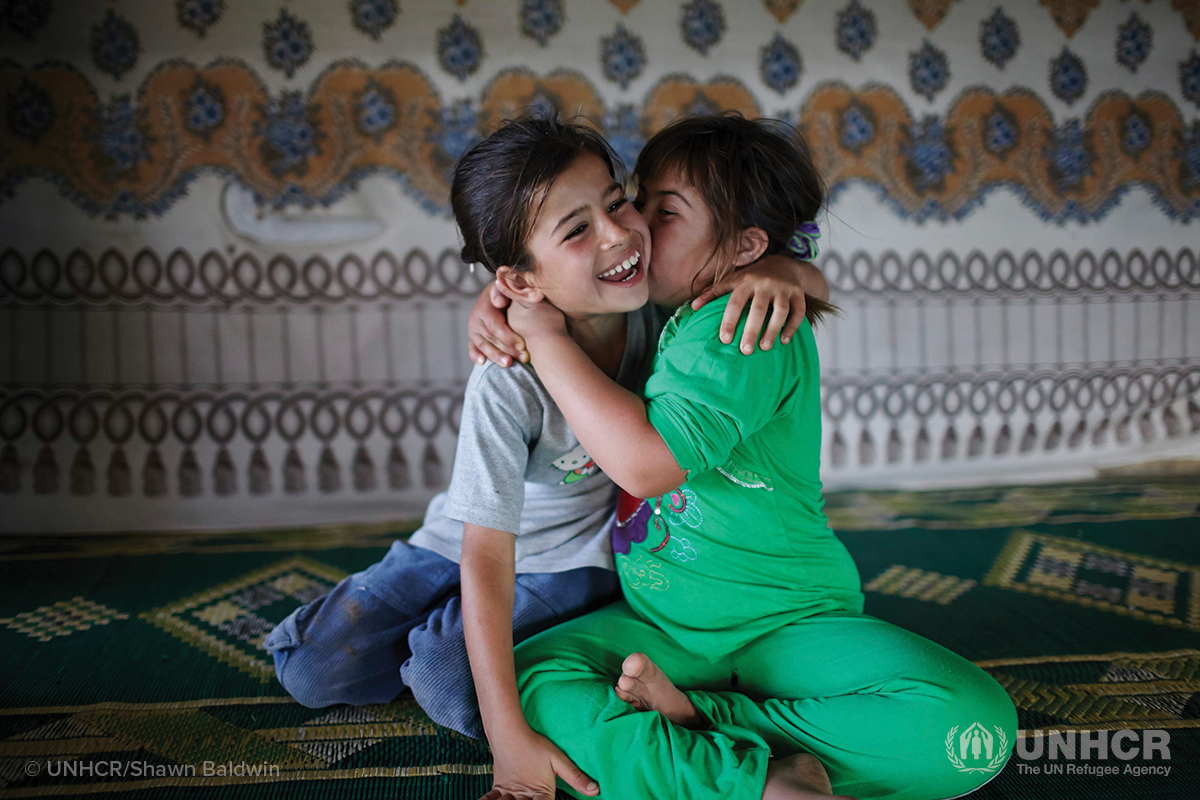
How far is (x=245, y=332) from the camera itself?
193 centimetres

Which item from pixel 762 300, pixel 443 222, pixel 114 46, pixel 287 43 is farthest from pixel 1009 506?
pixel 114 46

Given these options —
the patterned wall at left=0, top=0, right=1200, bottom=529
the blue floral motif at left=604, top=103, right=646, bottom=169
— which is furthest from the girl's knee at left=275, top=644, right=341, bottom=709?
the blue floral motif at left=604, top=103, right=646, bottom=169

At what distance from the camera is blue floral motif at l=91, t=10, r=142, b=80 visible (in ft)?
5.99

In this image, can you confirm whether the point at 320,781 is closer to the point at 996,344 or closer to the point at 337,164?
the point at 337,164

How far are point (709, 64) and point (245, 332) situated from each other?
133 centimetres

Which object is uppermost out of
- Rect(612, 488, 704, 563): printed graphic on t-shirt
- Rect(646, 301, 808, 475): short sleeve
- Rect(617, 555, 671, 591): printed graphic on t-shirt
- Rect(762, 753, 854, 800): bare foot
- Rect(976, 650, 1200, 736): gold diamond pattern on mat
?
Rect(646, 301, 808, 475): short sleeve

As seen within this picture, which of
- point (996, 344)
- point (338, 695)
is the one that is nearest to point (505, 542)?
point (338, 695)

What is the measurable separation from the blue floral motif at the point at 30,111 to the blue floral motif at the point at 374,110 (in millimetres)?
673

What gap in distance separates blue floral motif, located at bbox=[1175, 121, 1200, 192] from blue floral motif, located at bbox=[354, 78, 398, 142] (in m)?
2.11

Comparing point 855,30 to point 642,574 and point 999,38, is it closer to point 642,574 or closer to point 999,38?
point 999,38

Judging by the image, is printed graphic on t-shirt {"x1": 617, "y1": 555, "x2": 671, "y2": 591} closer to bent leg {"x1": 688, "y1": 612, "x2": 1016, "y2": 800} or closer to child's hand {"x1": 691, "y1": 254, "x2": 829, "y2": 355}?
bent leg {"x1": 688, "y1": 612, "x2": 1016, "y2": 800}

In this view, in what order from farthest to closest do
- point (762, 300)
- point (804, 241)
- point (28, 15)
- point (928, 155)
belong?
1. point (928, 155)
2. point (28, 15)
3. point (804, 241)
4. point (762, 300)

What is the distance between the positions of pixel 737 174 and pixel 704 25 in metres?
1.17

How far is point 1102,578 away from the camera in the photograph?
1.53 meters
